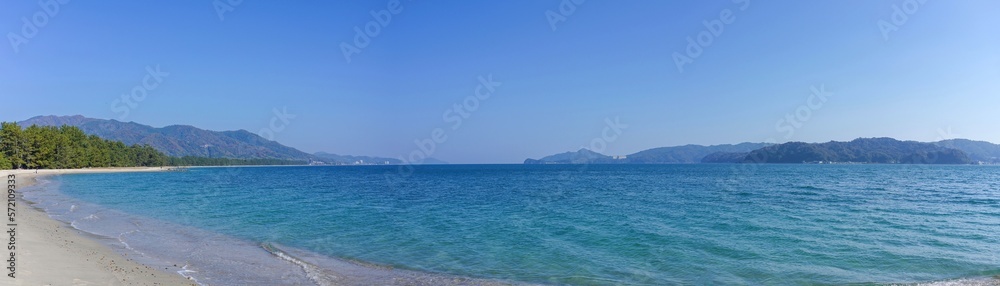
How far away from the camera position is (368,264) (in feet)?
53.9

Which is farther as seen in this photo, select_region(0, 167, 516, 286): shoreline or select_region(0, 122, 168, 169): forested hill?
select_region(0, 122, 168, 169): forested hill

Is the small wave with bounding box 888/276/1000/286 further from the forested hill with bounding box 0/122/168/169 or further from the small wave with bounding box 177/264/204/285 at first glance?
the forested hill with bounding box 0/122/168/169

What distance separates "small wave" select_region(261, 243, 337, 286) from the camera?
45.7ft

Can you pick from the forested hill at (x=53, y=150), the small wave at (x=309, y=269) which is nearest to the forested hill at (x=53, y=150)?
the forested hill at (x=53, y=150)

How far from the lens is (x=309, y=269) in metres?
15.4

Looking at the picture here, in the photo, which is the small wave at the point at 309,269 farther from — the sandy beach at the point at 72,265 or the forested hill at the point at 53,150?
the forested hill at the point at 53,150

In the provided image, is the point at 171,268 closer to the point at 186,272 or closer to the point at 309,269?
the point at 186,272

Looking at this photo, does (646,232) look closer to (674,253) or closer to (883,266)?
(674,253)

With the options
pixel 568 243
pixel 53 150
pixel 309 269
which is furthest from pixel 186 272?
pixel 53 150

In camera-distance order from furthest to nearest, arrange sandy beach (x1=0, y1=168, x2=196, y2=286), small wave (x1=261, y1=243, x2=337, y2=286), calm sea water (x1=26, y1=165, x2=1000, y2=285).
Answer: calm sea water (x1=26, y1=165, x2=1000, y2=285)
small wave (x1=261, y1=243, x2=337, y2=286)
sandy beach (x1=0, y1=168, x2=196, y2=286)

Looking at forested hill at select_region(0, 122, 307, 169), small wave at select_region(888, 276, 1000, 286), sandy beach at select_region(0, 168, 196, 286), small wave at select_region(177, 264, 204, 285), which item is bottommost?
small wave at select_region(888, 276, 1000, 286)

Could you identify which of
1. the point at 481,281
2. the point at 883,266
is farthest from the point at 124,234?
the point at 883,266

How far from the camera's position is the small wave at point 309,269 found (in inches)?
548

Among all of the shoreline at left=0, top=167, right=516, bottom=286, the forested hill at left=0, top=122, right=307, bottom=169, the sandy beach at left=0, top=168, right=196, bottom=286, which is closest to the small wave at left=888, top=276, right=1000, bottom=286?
the shoreline at left=0, top=167, right=516, bottom=286
